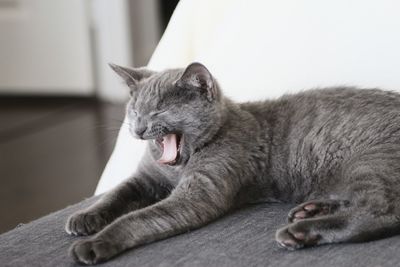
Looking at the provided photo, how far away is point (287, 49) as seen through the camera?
1.49m

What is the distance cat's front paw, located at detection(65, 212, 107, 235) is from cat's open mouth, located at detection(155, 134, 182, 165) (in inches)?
7.0

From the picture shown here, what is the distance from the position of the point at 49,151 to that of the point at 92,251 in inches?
78.6

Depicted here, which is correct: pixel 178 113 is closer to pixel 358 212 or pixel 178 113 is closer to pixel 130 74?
pixel 130 74

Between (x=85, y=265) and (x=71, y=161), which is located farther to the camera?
(x=71, y=161)

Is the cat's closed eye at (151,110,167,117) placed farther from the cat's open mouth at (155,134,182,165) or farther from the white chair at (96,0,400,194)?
the white chair at (96,0,400,194)

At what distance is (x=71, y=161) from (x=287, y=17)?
5.24 ft

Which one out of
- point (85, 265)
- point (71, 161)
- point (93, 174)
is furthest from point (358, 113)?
point (71, 161)

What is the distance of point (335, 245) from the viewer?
1078 millimetres

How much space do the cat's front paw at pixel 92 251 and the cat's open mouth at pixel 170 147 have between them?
0.28 metres

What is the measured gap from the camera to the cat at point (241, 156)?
3.79 feet

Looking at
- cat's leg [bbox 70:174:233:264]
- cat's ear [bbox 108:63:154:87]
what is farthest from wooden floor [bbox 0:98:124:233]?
cat's leg [bbox 70:174:233:264]

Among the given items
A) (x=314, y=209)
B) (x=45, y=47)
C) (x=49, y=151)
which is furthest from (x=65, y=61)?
(x=314, y=209)

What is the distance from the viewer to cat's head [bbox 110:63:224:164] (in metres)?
1.29

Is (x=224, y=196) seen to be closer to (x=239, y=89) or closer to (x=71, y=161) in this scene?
(x=239, y=89)
